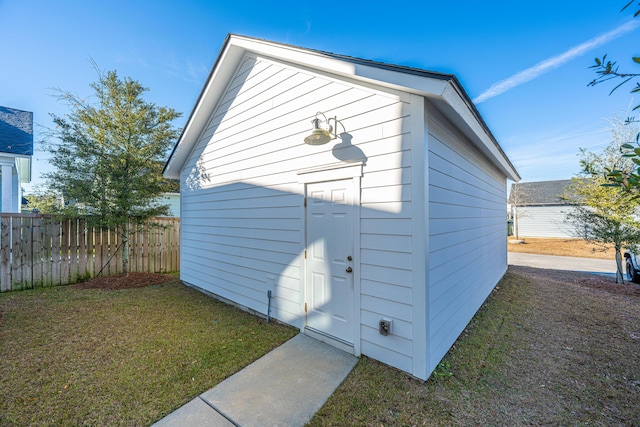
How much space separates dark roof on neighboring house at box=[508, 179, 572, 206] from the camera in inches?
755

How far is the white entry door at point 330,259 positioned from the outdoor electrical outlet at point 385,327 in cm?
45

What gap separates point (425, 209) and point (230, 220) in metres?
3.89

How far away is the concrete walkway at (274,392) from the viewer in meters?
2.27

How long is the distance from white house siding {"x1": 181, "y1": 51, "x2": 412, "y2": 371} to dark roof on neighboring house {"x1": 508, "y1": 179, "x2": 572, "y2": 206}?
21076mm

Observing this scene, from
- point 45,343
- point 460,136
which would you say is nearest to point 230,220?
point 45,343

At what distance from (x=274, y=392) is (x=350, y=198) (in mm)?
2321

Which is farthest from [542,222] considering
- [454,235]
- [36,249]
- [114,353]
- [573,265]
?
[36,249]

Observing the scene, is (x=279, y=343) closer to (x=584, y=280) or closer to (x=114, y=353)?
(x=114, y=353)

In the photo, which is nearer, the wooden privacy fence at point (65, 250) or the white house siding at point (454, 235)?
the white house siding at point (454, 235)

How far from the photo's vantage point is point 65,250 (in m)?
6.51

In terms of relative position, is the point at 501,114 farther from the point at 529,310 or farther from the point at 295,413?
the point at 295,413

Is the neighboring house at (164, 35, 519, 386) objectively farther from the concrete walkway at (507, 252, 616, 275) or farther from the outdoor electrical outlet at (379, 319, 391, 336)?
the concrete walkway at (507, 252, 616, 275)

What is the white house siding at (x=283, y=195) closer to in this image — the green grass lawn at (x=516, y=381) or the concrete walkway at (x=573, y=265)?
the green grass lawn at (x=516, y=381)

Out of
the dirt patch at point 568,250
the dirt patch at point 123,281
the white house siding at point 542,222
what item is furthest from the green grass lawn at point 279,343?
the white house siding at point 542,222
